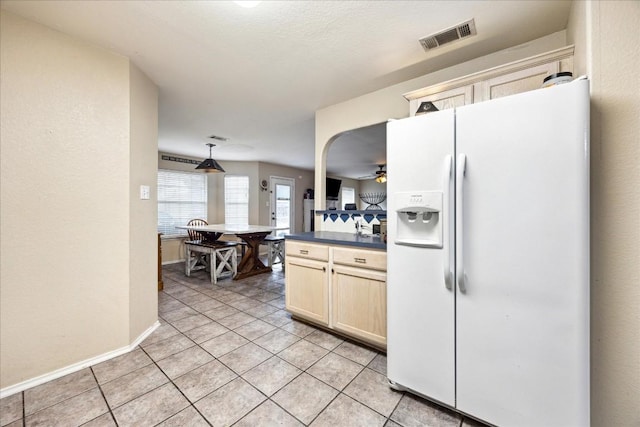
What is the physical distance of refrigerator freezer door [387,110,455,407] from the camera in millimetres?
1328

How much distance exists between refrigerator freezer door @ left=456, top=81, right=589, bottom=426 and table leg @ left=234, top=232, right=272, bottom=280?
3483mm

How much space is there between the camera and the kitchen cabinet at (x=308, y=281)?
2230mm

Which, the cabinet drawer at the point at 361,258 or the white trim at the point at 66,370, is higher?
the cabinet drawer at the point at 361,258

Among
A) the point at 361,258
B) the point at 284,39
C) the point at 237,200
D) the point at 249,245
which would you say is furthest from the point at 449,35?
the point at 237,200

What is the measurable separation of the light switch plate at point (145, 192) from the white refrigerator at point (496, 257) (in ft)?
6.80

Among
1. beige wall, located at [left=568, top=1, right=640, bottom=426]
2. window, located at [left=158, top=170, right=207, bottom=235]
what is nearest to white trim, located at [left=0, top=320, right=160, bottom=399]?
beige wall, located at [left=568, top=1, right=640, bottom=426]

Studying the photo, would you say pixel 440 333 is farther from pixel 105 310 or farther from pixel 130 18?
pixel 130 18

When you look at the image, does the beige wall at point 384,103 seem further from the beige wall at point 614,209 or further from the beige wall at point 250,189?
the beige wall at point 250,189

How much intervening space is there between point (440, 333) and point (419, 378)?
316 millimetres

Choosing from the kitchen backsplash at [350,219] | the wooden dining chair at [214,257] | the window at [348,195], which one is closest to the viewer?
the kitchen backsplash at [350,219]

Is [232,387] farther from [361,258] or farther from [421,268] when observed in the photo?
[421,268]

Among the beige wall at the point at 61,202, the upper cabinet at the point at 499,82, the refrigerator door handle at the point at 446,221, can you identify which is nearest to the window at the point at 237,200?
the beige wall at the point at 61,202

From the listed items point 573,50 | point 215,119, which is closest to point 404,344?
point 573,50

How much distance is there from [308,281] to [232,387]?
3.27 feet
